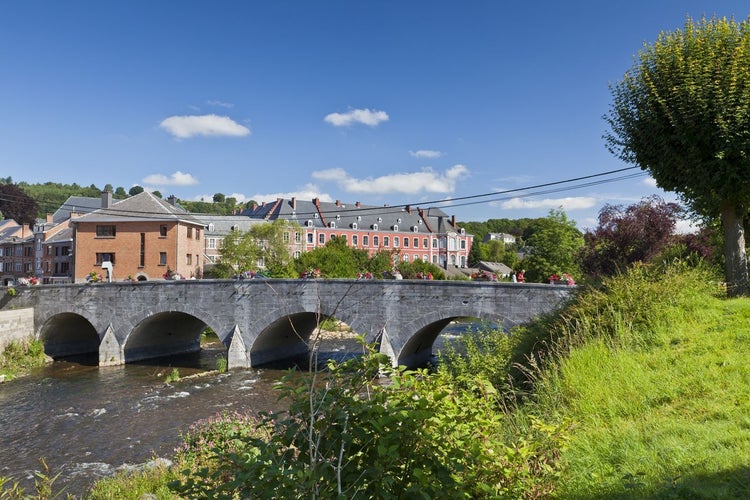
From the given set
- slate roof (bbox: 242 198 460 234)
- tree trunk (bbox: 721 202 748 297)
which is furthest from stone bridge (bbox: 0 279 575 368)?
slate roof (bbox: 242 198 460 234)

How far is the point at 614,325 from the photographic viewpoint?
8.50 m

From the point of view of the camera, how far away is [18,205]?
80.6 meters

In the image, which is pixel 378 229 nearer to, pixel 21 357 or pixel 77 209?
pixel 77 209

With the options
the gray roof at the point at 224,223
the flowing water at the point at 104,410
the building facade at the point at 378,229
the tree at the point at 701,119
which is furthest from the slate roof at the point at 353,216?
the tree at the point at 701,119

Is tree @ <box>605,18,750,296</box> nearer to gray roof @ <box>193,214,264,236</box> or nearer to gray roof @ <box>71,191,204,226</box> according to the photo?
gray roof @ <box>71,191,204,226</box>

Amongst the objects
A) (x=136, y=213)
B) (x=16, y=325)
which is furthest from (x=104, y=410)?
(x=136, y=213)

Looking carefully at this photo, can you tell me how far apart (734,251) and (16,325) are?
34596 mm

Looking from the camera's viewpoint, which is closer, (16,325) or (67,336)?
(16,325)

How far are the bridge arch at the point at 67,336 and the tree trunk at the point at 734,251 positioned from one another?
32972mm

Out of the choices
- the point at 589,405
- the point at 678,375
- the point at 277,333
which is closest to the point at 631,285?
the point at 678,375

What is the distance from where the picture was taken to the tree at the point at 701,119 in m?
10.6

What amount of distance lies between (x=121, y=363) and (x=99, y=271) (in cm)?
1475

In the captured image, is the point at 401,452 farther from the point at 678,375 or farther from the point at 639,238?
the point at 639,238

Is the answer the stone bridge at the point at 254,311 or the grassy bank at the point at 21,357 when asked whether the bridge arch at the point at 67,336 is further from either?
the grassy bank at the point at 21,357
